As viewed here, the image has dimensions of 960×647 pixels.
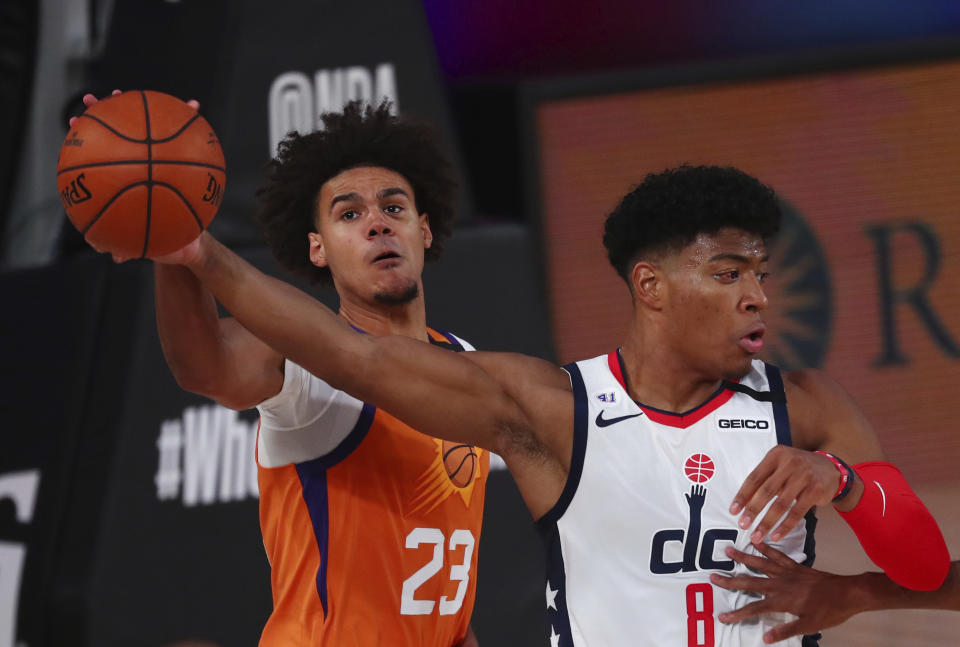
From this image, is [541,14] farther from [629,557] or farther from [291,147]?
[629,557]

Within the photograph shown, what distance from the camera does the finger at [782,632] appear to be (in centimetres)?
264

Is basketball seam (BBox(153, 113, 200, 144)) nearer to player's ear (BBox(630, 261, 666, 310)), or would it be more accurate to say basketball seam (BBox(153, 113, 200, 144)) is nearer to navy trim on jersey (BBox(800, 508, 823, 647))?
player's ear (BBox(630, 261, 666, 310))

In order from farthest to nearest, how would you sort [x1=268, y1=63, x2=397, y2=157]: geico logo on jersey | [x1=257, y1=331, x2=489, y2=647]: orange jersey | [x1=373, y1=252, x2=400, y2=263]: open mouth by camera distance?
[x1=268, y1=63, x2=397, y2=157]: geico logo on jersey, [x1=373, y1=252, x2=400, y2=263]: open mouth, [x1=257, y1=331, x2=489, y2=647]: orange jersey

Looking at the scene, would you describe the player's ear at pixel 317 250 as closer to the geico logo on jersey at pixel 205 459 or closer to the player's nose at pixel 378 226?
the player's nose at pixel 378 226

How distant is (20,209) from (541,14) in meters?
4.03

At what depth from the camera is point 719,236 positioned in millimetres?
2811

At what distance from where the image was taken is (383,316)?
3.36 meters

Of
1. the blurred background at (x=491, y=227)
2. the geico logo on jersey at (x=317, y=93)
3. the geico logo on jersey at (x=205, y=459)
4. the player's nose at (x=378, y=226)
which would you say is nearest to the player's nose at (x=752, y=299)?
the player's nose at (x=378, y=226)

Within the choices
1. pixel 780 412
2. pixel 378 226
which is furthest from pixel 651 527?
pixel 378 226

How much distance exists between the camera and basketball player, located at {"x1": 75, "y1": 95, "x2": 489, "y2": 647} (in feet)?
8.92

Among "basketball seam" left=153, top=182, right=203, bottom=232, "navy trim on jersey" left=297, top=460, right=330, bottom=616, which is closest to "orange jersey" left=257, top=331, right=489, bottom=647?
"navy trim on jersey" left=297, top=460, right=330, bottom=616

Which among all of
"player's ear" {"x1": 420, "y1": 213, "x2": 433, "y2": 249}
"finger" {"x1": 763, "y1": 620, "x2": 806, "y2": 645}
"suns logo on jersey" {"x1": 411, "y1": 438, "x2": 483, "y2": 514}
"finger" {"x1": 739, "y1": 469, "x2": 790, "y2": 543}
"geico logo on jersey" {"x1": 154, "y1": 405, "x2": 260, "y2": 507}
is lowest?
"finger" {"x1": 763, "y1": 620, "x2": 806, "y2": 645}

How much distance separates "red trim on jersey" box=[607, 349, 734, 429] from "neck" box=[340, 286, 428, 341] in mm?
738

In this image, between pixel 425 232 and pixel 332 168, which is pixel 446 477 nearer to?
pixel 425 232
